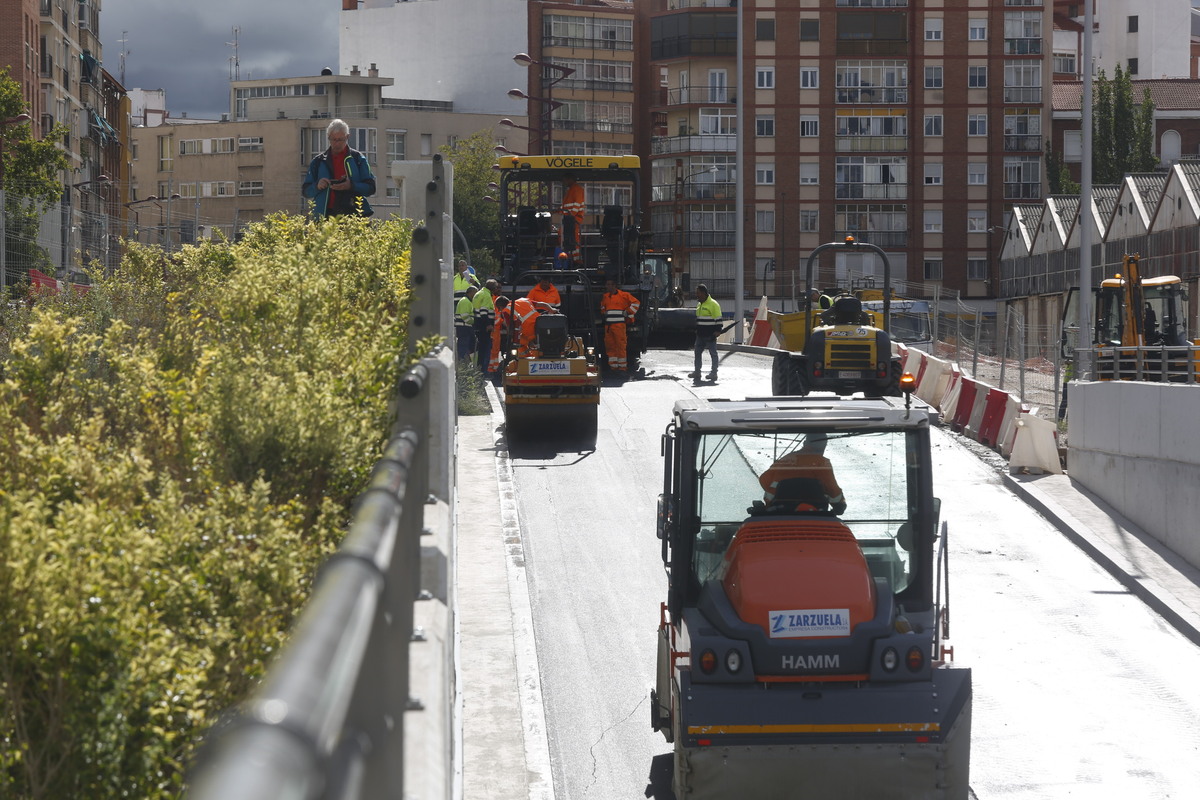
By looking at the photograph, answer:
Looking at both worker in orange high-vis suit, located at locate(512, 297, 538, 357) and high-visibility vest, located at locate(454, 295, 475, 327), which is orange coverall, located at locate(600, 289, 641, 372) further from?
worker in orange high-vis suit, located at locate(512, 297, 538, 357)

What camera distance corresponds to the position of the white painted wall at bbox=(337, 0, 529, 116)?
9619 cm

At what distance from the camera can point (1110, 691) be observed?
440 inches

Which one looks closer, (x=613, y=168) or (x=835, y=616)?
(x=835, y=616)

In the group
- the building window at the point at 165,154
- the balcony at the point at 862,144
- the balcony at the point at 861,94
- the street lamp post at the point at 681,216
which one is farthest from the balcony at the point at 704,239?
the building window at the point at 165,154

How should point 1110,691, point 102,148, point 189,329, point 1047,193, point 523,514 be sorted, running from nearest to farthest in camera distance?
point 189,329
point 1110,691
point 523,514
point 1047,193
point 102,148

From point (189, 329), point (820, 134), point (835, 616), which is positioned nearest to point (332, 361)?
point (189, 329)

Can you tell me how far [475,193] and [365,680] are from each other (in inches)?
3260

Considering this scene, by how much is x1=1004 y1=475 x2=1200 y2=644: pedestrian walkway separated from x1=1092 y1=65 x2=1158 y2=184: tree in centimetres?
5537

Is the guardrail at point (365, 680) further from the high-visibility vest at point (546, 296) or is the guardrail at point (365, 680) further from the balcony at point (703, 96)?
the balcony at point (703, 96)

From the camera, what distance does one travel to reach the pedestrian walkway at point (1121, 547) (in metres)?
13.8

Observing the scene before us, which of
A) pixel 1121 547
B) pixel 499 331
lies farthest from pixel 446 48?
pixel 1121 547

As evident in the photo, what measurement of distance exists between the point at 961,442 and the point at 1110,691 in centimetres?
1103

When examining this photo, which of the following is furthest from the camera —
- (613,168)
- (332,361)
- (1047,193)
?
(1047,193)

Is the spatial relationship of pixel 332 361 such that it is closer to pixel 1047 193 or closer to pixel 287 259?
pixel 287 259
